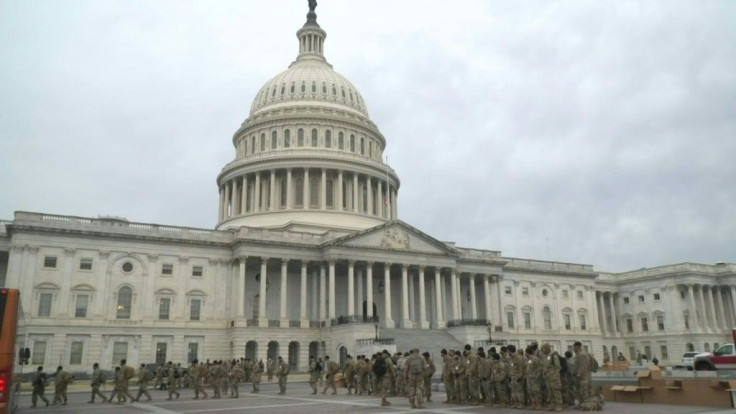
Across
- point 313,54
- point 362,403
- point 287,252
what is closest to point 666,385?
point 362,403

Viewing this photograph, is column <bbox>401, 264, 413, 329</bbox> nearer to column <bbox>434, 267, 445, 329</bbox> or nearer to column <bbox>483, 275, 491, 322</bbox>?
column <bbox>434, 267, 445, 329</bbox>

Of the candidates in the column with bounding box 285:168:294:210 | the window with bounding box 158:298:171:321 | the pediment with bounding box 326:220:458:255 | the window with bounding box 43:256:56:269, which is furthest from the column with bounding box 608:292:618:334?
the window with bounding box 43:256:56:269

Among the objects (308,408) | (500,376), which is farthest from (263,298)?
(500,376)

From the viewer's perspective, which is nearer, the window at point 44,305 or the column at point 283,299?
the window at point 44,305

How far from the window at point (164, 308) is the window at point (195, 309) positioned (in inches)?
79.2

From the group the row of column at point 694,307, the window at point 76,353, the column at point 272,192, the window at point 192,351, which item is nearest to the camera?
the window at point 76,353

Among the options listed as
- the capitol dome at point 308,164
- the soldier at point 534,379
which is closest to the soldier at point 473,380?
the soldier at point 534,379

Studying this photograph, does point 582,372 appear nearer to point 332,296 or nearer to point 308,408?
point 308,408

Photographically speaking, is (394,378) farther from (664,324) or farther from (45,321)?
(664,324)

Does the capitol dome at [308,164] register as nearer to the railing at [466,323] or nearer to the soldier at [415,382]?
the railing at [466,323]

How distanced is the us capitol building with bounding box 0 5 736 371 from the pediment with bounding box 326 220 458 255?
6.0 inches

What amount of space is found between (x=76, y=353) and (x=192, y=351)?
32.0ft

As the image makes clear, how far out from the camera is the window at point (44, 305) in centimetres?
5103

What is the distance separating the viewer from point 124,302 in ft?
181
